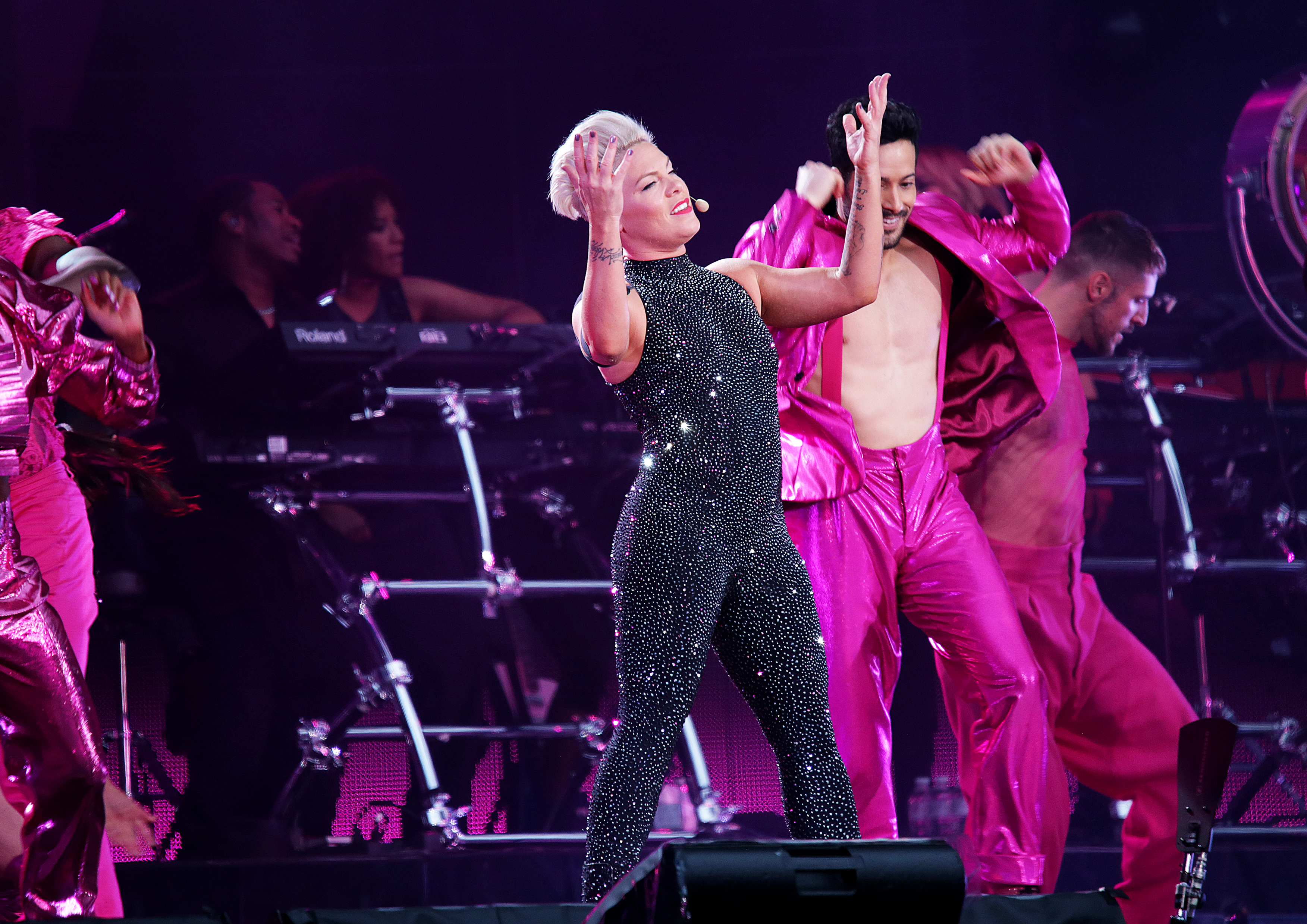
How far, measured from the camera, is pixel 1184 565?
5.00 meters

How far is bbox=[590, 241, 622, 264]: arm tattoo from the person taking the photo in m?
2.51

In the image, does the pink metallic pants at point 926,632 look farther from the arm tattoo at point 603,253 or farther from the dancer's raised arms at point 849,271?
the arm tattoo at point 603,253

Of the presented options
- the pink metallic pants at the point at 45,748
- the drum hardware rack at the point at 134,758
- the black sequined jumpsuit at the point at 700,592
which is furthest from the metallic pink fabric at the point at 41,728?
the drum hardware rack at the point at 134,758

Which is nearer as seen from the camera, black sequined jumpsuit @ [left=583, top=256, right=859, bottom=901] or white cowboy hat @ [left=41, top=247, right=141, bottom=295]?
black sequined jumpsuit @ [left=583, top=256, right=859, bottom=901]

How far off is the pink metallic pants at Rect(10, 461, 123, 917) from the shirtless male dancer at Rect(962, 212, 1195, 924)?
244 cm

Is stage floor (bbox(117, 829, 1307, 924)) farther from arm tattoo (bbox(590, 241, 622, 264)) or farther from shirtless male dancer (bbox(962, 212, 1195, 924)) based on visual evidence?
arm tattoo (bbox(590, 241, 622, 264))

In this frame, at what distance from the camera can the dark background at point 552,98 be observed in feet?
15.8

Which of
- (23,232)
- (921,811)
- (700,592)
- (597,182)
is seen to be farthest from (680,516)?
(921,811)

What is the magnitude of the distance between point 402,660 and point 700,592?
7.77 ft

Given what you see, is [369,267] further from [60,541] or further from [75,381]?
[60,541]

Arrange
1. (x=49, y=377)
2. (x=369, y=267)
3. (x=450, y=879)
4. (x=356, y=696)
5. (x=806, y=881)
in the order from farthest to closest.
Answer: (x=369, y=267), (x=356, y=696), (x=450, y=879), (x=49, y=377), (x=806, y=881)

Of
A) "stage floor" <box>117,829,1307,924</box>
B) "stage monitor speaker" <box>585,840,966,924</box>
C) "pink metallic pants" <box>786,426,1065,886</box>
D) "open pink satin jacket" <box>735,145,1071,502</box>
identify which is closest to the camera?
"stage monitor speaker" <box>585,840,966,924</box>

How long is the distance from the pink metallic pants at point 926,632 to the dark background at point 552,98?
1.93 meters

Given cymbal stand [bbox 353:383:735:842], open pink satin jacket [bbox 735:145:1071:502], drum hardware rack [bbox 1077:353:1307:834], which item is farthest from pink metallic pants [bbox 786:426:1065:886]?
drum hardware rack [bbox 1077:353:1307:834]
